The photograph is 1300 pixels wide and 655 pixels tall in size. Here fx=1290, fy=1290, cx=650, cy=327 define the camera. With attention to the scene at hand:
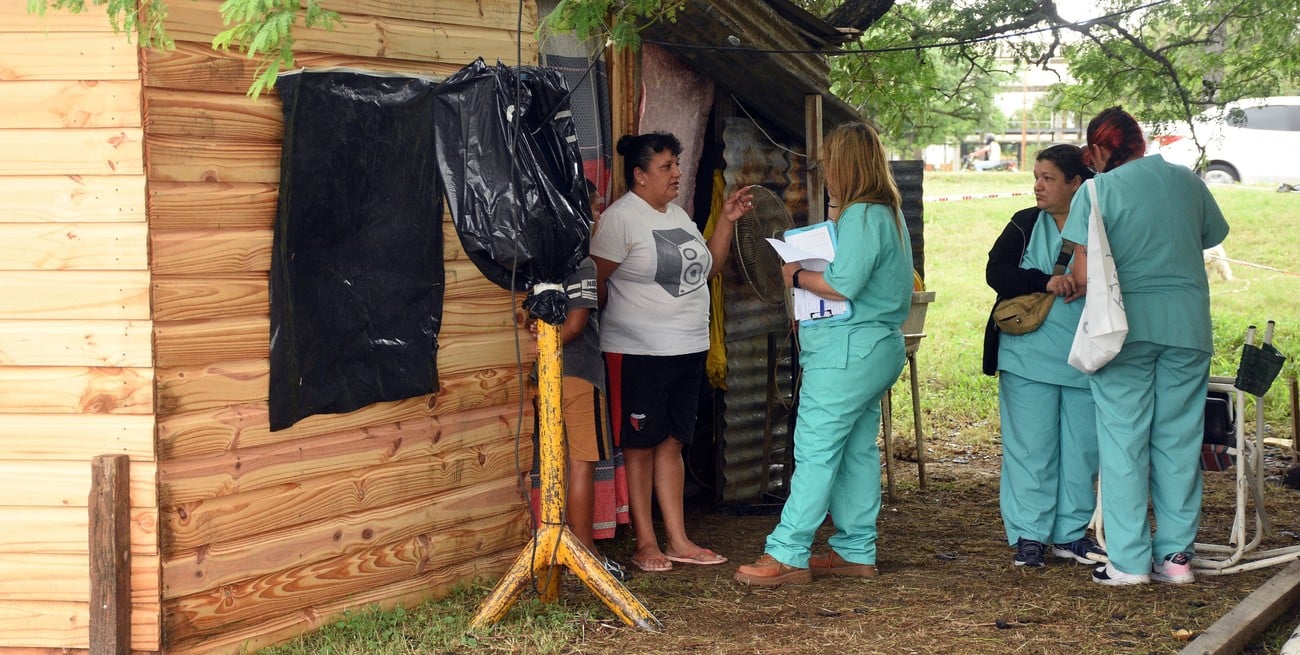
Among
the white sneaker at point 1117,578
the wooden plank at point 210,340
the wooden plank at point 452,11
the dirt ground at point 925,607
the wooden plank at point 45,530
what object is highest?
the wooden plank at point 452,11

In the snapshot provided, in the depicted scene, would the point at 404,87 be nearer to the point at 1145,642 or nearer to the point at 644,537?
the point at 644,537

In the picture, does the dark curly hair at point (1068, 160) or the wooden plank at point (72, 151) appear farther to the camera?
the dark curly hair at point (1068, 160)

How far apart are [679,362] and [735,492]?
1.60m

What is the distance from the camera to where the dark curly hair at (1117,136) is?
5484 mm

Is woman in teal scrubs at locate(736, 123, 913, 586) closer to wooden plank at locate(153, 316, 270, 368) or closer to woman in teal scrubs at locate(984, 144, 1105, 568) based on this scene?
woman in teal scrubs at locate(984, 144, 1105, 568)

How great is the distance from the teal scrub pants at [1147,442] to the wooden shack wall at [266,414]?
2.55 m

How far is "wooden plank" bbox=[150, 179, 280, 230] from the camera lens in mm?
4188

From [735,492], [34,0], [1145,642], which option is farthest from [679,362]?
[34,0]

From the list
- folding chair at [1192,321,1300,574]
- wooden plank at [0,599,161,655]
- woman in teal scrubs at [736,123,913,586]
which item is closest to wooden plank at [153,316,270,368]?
wooden plank at [0,599,161,655]

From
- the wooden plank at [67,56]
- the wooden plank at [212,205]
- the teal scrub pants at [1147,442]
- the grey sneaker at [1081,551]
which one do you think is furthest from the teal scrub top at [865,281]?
the wooden plank at [67,56]

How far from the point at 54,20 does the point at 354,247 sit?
1.24 metres

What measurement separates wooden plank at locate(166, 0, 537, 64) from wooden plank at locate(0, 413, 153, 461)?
128 cm

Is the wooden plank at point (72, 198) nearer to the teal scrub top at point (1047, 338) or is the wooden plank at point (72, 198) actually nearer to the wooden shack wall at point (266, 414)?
the wooden shack wall at point (266, 414)

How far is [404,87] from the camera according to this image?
4828mm
